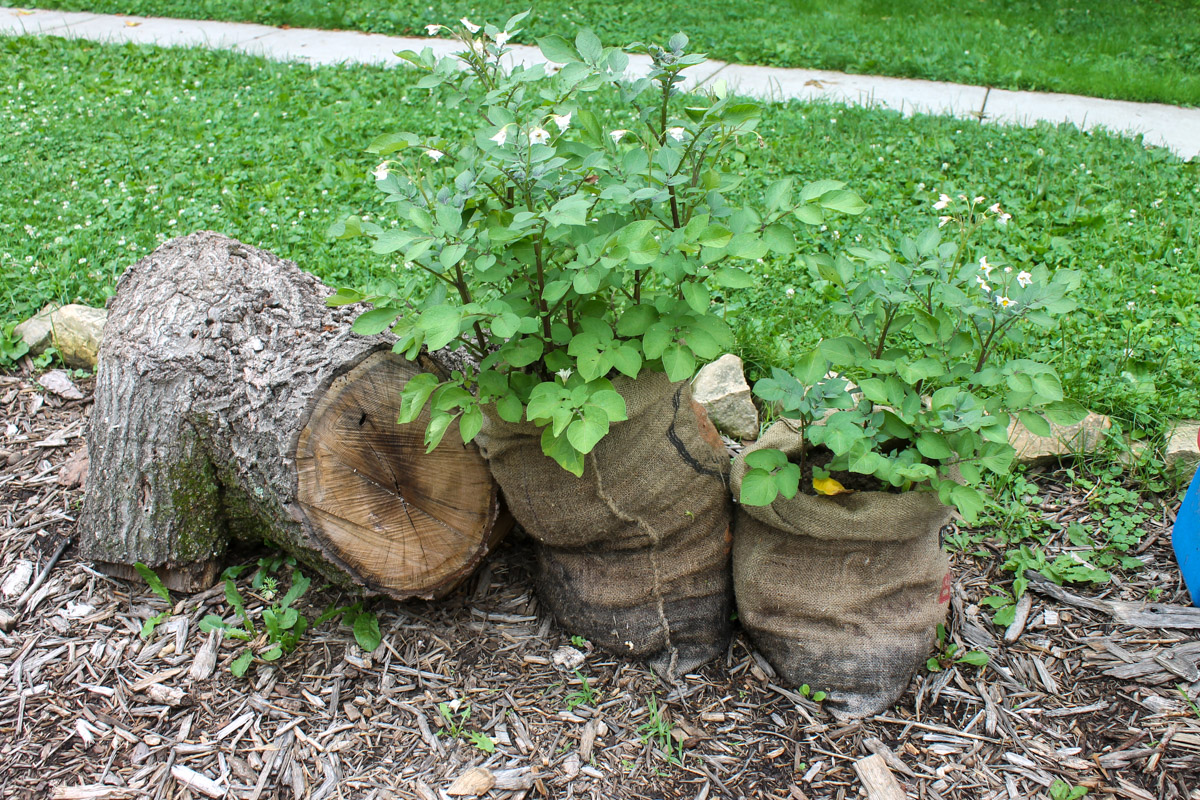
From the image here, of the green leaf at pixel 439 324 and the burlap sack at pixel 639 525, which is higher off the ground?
the green leaf at pixel 439 324

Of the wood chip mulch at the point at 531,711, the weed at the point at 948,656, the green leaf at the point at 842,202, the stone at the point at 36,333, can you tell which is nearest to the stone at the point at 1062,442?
the wood chip mulch at the point at 531,711

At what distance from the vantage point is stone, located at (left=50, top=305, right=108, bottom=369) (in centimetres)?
361

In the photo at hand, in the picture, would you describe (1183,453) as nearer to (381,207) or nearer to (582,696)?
(582,696)

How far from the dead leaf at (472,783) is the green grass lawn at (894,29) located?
5.03 m

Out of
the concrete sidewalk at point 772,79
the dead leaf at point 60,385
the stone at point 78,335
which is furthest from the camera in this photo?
the concrete sidewalk at point 772,79

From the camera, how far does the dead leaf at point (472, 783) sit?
211 cm

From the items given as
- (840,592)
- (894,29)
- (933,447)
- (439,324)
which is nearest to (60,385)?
(439,324)

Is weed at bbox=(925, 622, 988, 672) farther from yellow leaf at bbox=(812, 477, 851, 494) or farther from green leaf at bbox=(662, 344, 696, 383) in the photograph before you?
green leaf at bbox=(662, 344, 696, 383)

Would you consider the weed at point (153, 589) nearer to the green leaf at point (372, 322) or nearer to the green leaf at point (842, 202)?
the green leaf at point (372, 322)

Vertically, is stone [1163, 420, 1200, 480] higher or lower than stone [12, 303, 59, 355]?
higher

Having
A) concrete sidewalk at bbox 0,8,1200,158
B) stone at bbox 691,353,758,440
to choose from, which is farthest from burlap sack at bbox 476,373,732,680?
concrete sidewalk at bbox 0,8,1200,158

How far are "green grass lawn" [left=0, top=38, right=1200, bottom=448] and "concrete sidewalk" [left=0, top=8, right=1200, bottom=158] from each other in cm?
45

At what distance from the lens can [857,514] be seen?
2.15m

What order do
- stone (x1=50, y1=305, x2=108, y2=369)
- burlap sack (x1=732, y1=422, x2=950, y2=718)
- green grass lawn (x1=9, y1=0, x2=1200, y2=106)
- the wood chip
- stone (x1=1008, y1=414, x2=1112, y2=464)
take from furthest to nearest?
green grass lawn (x1=9, y1=0, x2=1200, y2=106) → stone (x1=50, y1=305, x2=108, y2=369) → stone (x1=1008, y1=414, x2=1112, y2=464) → burlap sack (x1=732, y1=422, x2=950, y2=718) → the wood chip
